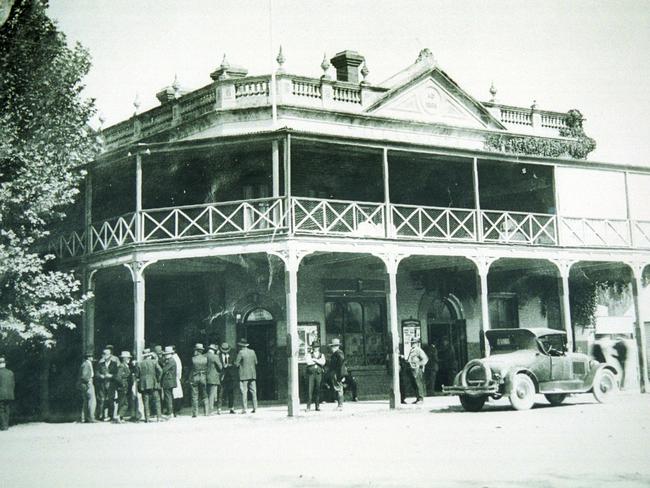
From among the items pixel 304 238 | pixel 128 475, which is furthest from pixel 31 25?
pixel 304 238

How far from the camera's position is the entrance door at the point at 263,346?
21312mm

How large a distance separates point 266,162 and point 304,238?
4437 millimetres

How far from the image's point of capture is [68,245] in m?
21.7

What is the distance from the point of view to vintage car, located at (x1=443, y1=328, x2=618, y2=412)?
A: 639 inches

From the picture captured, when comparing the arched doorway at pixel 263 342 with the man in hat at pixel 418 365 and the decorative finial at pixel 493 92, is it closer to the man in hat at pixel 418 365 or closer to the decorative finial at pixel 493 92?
the man in hat at pixel 418 365

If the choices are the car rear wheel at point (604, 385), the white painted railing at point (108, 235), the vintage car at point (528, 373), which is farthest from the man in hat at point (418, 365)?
the white painted railing at point (108, 235)

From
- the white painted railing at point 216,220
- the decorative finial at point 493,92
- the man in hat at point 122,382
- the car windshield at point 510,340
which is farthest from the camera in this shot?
the decorative finial at point 493,92

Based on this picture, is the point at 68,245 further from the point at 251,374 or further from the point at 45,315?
the point at 251,374

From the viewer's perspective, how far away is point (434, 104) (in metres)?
25.9

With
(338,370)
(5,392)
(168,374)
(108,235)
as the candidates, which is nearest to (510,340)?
(338,370)

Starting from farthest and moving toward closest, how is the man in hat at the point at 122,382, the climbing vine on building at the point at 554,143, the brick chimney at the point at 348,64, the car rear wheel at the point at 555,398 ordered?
1. the climbing vine on building at the point at 554,143
2. the brick chimney at the point at 348,64
3. the man in hat at the point at 122,382
4. the car rear wheel at the point at 555,398

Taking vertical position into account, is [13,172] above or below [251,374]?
above

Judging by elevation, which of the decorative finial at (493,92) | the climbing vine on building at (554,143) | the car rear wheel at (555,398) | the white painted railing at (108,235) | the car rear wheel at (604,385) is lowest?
the car rear wheel at (555,398)

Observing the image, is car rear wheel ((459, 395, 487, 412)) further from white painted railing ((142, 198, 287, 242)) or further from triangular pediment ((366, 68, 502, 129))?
triangular pediment ((366, 68, 502, 129))
